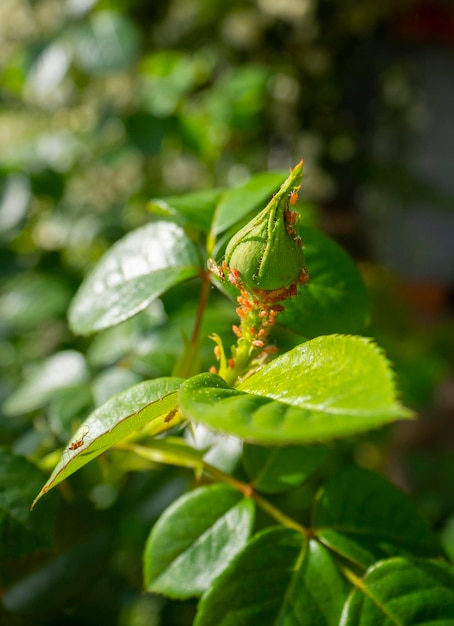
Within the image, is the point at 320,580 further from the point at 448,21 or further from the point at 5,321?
the point at 448,21

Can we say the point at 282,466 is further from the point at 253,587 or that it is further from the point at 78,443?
the point at 78,443

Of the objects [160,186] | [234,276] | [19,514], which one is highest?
[234,276]

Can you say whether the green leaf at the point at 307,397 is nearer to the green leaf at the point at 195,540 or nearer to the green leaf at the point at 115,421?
the green leaf at the point at 115,421

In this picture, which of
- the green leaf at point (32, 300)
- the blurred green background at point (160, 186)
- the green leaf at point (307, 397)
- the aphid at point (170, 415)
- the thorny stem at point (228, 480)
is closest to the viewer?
the green leaf at point (307, 397)

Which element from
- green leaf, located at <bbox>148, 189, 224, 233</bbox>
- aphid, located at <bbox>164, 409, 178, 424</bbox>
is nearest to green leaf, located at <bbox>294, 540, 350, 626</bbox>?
aphid, located at <bbox>164, 409, 178, 424</bbox>

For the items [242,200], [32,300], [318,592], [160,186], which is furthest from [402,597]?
[160,186]

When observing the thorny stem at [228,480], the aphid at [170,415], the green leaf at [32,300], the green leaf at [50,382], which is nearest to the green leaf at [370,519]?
the thorny stem at [228,480]
